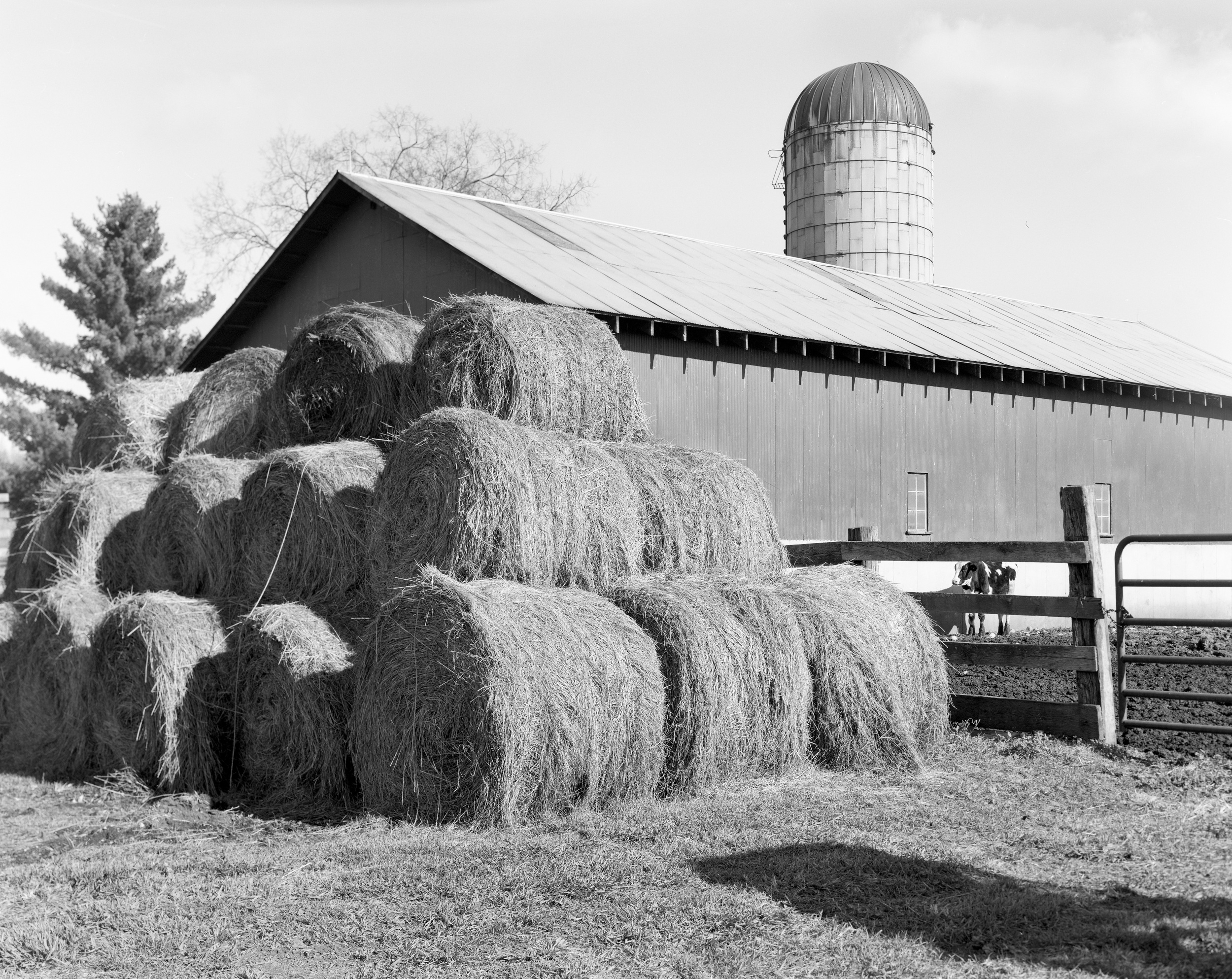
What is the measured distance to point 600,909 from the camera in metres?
5.00

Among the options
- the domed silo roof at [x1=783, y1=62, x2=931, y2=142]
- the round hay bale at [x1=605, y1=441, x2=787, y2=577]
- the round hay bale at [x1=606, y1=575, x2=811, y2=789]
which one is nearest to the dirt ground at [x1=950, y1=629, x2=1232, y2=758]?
the round hay bale at [x1=605, y1=441, x2=787, y2=577]

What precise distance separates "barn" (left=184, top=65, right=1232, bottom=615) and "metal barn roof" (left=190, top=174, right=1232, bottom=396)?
57 millimetres

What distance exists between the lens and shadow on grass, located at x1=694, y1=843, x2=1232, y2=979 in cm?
442

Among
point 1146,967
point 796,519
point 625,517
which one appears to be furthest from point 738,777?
point 796,519

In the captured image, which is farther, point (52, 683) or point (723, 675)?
point (52, 683)

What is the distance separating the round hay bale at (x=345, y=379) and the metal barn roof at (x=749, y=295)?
3603 mm

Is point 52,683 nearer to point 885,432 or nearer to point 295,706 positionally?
point 295,706

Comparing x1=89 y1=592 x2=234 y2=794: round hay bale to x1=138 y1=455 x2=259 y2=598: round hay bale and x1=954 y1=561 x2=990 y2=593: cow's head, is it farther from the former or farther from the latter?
x1=954 y1=561 x2=990 y2=593: cow's head

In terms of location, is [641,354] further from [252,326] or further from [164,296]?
[164,296]

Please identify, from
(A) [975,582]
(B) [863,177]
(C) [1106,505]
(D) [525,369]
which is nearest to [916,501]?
(A) [975,582]

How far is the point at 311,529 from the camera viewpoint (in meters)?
8.50

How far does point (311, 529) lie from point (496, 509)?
165 cm

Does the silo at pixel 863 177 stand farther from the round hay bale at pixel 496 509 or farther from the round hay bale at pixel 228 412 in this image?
the round hay bale at pixel 496 509

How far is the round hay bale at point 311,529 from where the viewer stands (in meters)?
8.43
